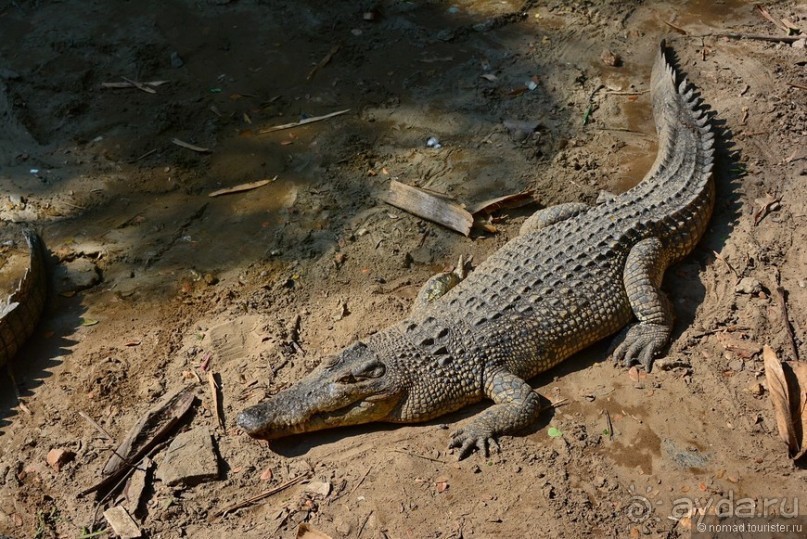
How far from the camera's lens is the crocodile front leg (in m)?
4.05

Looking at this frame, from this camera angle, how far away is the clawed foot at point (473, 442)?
4.02 meters

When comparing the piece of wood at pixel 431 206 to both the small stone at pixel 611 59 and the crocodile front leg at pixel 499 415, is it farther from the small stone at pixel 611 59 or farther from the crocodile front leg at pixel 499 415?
the small stone at pixel 611 59

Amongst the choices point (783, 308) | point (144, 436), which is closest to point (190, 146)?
point (144, 436)

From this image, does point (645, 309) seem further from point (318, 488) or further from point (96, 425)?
point (96, 425)

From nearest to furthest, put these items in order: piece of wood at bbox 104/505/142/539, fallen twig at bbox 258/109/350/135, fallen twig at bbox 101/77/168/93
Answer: piece of wood at bbox 104/505/142/539 < fallen twig at bbox 258/109/350/135 < fallen twig at bbox 101/77/168/93

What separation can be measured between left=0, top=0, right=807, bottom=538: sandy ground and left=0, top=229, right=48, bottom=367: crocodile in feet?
0.47

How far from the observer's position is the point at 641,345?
452 cm

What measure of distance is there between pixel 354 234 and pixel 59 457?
2648 mm

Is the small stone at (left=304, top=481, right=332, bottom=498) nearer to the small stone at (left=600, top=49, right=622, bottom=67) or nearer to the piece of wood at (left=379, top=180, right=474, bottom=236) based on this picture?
the piece of wood at (left=379, top=180, right=474, bottom=236)

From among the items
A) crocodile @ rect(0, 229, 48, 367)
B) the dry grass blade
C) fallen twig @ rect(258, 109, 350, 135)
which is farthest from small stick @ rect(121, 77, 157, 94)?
the dry grass blade

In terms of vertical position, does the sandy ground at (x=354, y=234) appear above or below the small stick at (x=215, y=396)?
above

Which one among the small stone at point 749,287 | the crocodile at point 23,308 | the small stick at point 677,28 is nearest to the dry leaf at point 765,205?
the small stone at point 749,287

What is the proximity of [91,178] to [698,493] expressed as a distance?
18.1ft

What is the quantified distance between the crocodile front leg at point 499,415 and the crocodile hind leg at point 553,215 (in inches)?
57.2
